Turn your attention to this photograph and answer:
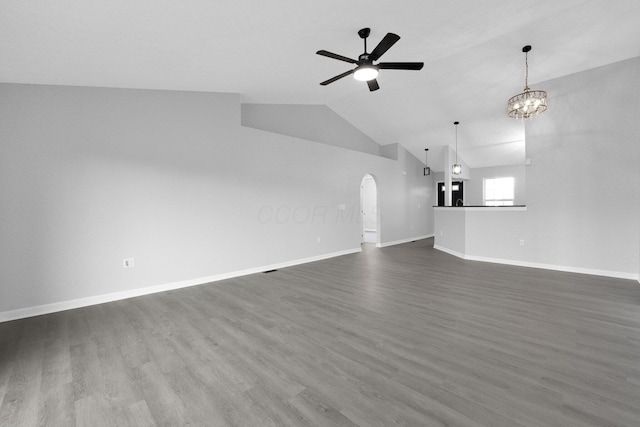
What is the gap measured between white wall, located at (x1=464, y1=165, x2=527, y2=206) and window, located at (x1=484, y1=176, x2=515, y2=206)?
151 millimetres

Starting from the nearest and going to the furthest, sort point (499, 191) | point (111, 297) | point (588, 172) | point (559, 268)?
point (111, 297) → point (588, 172) → point (559, 268) → point (499, 191)

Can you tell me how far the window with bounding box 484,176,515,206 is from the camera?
32.1 ft

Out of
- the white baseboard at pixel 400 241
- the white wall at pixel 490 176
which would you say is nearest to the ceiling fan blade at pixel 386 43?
the white baseboard at pixel 400 241

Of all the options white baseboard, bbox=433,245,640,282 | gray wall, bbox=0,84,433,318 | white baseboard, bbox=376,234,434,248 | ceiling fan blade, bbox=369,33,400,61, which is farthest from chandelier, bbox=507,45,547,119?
white baseboard, bbox=376,234,434,248

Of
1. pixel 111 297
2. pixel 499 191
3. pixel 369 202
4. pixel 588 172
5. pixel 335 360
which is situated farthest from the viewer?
pixel 369 202

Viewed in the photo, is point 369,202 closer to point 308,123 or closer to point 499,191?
point 499,191

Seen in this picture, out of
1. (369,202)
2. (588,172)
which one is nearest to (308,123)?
(369,202)

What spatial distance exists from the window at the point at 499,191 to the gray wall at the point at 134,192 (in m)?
7.81

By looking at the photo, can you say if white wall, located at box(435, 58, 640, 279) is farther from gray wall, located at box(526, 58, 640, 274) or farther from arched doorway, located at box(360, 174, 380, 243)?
arched doorway, located at box(360, 174, 380, 243)

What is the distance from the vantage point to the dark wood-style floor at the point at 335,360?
1609mm

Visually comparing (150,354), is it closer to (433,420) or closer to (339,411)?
(339,411)

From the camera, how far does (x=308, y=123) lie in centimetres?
668

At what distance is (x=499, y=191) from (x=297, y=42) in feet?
32.0

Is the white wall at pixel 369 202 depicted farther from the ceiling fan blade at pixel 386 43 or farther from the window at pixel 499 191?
the ceiling fan blade at pixel 386 43
